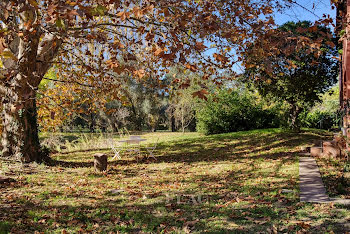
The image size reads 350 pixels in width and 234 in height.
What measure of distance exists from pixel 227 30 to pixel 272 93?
30.0 ft

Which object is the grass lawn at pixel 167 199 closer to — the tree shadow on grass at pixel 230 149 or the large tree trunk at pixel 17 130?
the tree shadow on grass at pixel 230 149

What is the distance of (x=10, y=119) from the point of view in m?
8.65

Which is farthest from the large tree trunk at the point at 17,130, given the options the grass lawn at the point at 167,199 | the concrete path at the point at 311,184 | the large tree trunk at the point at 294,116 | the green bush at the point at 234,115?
the green bush at the point at 234,115

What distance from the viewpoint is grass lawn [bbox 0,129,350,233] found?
427 centimetres

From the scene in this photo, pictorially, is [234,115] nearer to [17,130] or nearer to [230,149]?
[230,149]

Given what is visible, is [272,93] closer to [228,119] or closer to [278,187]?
[228,119]

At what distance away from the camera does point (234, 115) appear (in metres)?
19.2

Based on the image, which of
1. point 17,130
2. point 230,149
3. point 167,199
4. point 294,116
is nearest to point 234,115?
point 294,116

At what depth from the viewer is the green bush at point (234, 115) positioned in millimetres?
18875

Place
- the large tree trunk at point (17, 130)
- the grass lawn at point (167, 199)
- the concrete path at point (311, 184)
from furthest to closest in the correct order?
1. the large tree trunk at point (17, 130)
2. the concrete path at point (311, 184)
3. the grass lawn at point (167, 199)

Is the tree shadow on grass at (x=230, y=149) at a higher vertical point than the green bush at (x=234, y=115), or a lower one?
lower

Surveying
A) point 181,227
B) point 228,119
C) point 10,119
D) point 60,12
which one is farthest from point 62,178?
point 228,119

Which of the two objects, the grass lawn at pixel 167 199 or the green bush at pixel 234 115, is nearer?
the grass lawn at pixel 167 199

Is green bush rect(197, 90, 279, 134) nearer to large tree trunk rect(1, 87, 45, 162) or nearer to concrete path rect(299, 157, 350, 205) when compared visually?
concrete path rect(299, 157, 350, 205)
